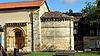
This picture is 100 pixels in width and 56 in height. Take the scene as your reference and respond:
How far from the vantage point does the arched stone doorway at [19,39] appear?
46.1m

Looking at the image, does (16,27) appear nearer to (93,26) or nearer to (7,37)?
(7,37)

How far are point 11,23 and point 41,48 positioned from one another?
581 centimetres

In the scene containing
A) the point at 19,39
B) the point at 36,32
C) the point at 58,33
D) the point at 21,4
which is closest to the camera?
the point at 36,32

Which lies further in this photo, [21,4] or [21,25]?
[21,4]

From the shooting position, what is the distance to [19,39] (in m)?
46.4

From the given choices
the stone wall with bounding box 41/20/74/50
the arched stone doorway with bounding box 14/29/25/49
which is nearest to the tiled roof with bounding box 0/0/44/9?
the stone wall with bounding box 41/20/74/50

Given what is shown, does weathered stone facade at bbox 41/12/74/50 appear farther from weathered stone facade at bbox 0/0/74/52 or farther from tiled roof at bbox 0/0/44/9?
tiled roof at bbox 0/0/44/9

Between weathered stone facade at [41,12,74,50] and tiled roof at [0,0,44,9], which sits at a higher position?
tiled roof at [0,0,44,9]

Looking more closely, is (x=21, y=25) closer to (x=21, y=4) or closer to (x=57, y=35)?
(x=21, y=4)

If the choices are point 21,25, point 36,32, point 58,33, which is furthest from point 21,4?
point 58,33

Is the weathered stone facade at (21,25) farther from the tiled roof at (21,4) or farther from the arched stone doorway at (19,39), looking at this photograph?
the tiled roof at (21,4)

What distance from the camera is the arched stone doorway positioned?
4606cm

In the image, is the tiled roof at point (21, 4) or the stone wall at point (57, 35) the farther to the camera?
the tiled roof at point (21, 4)

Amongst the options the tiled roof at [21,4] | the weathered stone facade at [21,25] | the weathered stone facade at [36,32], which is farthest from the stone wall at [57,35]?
the tiled roof at [21,4]
